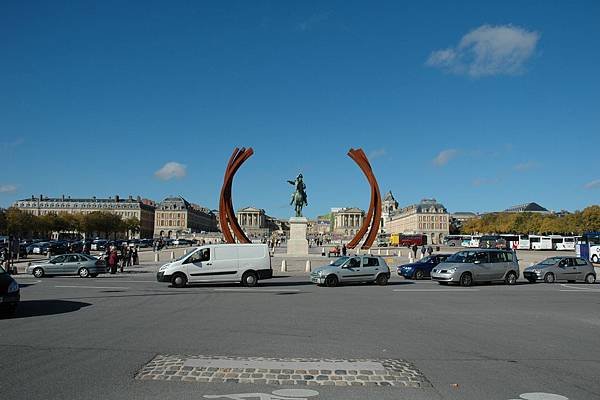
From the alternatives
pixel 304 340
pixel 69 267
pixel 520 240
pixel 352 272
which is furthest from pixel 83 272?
pixel 520 240

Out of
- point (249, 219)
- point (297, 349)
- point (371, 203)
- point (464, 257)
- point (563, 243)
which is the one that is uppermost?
point (249, 219)

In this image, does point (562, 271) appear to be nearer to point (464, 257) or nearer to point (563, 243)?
point (464, 257)

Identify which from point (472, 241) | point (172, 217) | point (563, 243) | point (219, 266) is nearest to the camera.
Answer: point (219, 266)

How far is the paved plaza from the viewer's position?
6.47 m

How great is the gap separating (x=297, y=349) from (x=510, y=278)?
18.7m

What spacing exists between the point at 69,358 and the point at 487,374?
602cm

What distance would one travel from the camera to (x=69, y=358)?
7910 millimetres

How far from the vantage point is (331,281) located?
2273 centimetres

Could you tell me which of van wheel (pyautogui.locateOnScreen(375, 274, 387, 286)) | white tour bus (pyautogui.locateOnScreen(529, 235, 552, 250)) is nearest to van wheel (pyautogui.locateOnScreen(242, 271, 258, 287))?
van wheel (pyautogui.locateOnScreen(375, 274, 387, 286))

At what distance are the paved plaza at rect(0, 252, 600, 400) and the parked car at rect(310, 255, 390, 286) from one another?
6.46m

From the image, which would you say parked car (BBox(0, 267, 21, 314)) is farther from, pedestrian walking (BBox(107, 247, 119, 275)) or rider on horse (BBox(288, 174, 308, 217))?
rider on horse (BBox(288, 174, 308, 217))

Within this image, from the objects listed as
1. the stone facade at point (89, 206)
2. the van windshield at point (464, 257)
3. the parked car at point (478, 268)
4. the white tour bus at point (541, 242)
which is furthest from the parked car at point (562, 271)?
the stone facade at point (89, 206)

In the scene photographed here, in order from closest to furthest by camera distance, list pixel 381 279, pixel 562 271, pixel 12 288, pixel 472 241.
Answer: pixel 12 288, pixel 381 279, pixel 562 271, pixel 472 241

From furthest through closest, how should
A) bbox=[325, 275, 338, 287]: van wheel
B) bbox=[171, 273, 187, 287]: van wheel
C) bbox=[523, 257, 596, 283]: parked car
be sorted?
bbox=[523, 257, 596, 283]: parked car < bbox=[325, 275, 338, 287]: van wheel < bbox=[171, 273, 187, 287]: van wheel
